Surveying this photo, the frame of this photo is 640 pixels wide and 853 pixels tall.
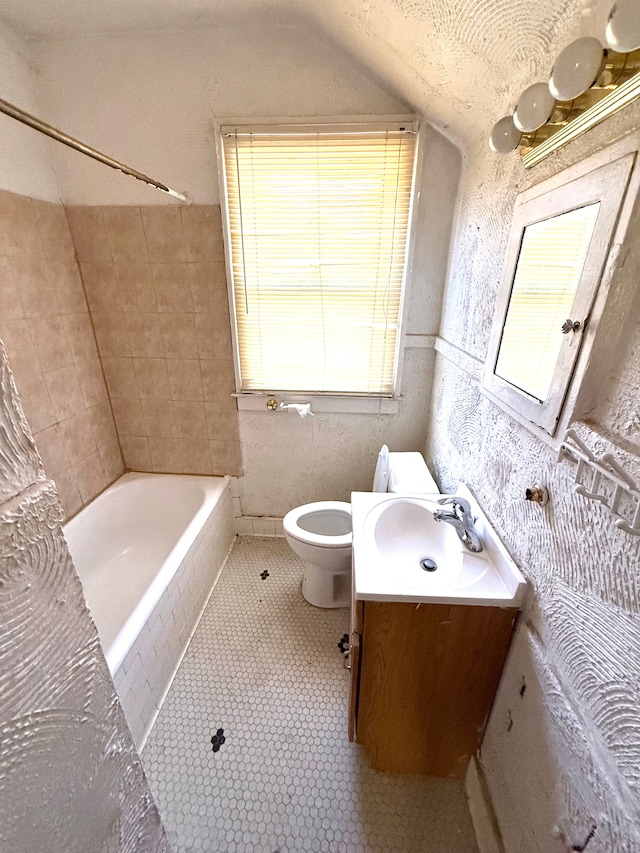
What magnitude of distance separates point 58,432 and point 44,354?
14.9 inches

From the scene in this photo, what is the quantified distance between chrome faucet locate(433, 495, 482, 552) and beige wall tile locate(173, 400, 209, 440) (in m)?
1.42

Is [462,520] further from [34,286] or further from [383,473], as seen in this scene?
[34,286]

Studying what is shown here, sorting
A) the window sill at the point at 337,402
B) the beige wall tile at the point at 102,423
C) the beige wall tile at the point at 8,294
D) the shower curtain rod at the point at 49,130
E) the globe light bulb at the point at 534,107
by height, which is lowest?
the beige wall tile at the point at 102,423

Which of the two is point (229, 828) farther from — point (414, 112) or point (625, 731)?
point (414, 112)

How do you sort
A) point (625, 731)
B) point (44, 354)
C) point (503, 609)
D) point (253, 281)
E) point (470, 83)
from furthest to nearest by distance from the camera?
point (253, 281) < point (44, 354) < point (470, 83) < point (503, 609) < point (625, 731)

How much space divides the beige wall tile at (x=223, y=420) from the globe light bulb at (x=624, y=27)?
5.87ft

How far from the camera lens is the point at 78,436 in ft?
6.02

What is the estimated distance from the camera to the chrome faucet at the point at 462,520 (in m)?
1.08

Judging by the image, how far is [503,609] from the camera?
36.4 inches

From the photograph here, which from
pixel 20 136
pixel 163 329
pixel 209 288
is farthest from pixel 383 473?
pixel 20 136

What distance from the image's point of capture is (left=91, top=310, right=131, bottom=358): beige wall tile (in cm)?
186

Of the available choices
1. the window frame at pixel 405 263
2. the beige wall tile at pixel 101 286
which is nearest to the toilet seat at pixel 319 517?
the window frame at pixel 405 263

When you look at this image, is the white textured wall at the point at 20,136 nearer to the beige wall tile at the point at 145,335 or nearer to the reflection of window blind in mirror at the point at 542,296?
the beige wall tile at the point at 145,335

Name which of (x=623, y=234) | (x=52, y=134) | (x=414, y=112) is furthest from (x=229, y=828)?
(x=414, y=112)
